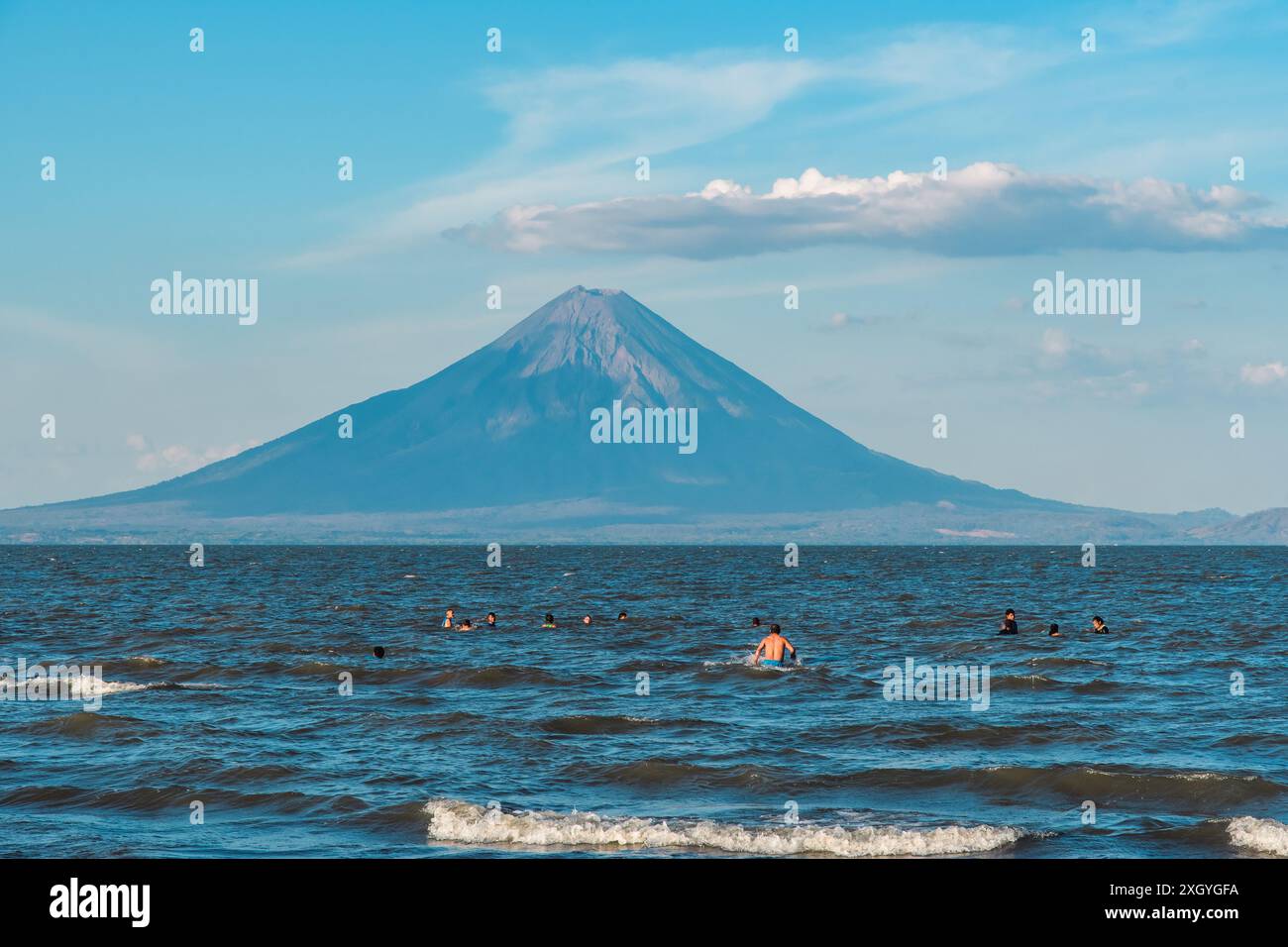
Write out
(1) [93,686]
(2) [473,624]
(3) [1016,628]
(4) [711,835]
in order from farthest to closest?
(2) [473,624], (3) [1016,628], (1) [93,686], (4) [711,835]

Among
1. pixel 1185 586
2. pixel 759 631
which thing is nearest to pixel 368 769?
pixel 759 631

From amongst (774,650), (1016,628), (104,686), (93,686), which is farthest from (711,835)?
(1016,628)

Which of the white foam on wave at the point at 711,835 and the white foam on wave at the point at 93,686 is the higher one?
the white foam on wave at the point at 93,686

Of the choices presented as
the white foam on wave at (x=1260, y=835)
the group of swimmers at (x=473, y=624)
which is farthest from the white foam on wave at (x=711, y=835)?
the group of swimmers at (x=473, y=624)

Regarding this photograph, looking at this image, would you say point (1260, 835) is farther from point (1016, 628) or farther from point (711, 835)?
point (1016, 628)

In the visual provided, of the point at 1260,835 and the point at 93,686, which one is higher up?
the point at 93,686

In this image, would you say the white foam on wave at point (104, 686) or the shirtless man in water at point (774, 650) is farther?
the shirtless man in water at point (774, 650)

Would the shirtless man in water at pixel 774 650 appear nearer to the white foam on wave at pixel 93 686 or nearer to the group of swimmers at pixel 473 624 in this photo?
the white foam on wave at pixel 93 686

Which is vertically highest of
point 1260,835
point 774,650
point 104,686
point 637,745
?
point 774,650
